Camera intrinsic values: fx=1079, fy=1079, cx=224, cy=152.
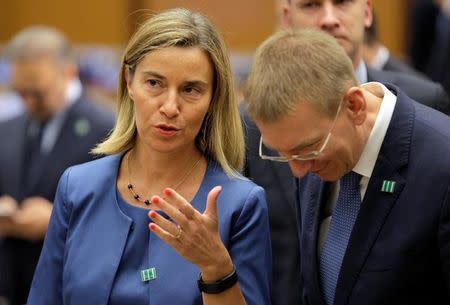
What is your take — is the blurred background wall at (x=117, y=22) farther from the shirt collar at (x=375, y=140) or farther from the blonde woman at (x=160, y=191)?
the shirt collar at (x=375, y=140)

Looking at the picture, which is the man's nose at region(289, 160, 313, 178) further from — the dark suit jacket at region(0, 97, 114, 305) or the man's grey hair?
the man's grey hair

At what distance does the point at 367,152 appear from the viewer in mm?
3080

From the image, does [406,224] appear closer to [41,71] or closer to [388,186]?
[388,186]

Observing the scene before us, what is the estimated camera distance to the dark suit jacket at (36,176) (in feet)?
18.9

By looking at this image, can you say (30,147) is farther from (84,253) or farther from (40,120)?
(84,253)

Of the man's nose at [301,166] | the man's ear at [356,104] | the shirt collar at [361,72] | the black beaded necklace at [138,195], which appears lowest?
the black beaded necklace at [138,195]

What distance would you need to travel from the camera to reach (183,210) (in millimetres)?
2951

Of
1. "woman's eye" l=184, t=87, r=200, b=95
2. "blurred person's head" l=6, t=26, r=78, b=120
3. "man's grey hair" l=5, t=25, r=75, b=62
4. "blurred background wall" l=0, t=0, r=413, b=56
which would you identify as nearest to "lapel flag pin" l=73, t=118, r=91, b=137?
"blurred person's head" l=6, t=26, r=78, b=120

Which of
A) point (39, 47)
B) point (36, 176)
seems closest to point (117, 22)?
point (39, 47)

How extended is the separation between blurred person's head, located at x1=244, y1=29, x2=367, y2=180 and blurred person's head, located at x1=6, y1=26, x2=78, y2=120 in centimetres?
327

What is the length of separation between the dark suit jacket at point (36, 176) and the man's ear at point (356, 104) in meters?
2.86


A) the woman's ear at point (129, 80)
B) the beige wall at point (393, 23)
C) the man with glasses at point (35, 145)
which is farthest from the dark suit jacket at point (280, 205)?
the beige wall at point (393, 23)

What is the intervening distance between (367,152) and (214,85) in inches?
23.6

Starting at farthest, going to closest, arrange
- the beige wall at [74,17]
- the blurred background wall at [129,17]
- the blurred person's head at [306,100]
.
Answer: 1. the beige wall at [74,17]
2. the blurred background wall at [129,17]
3. the blurred person's head at [306,100]
